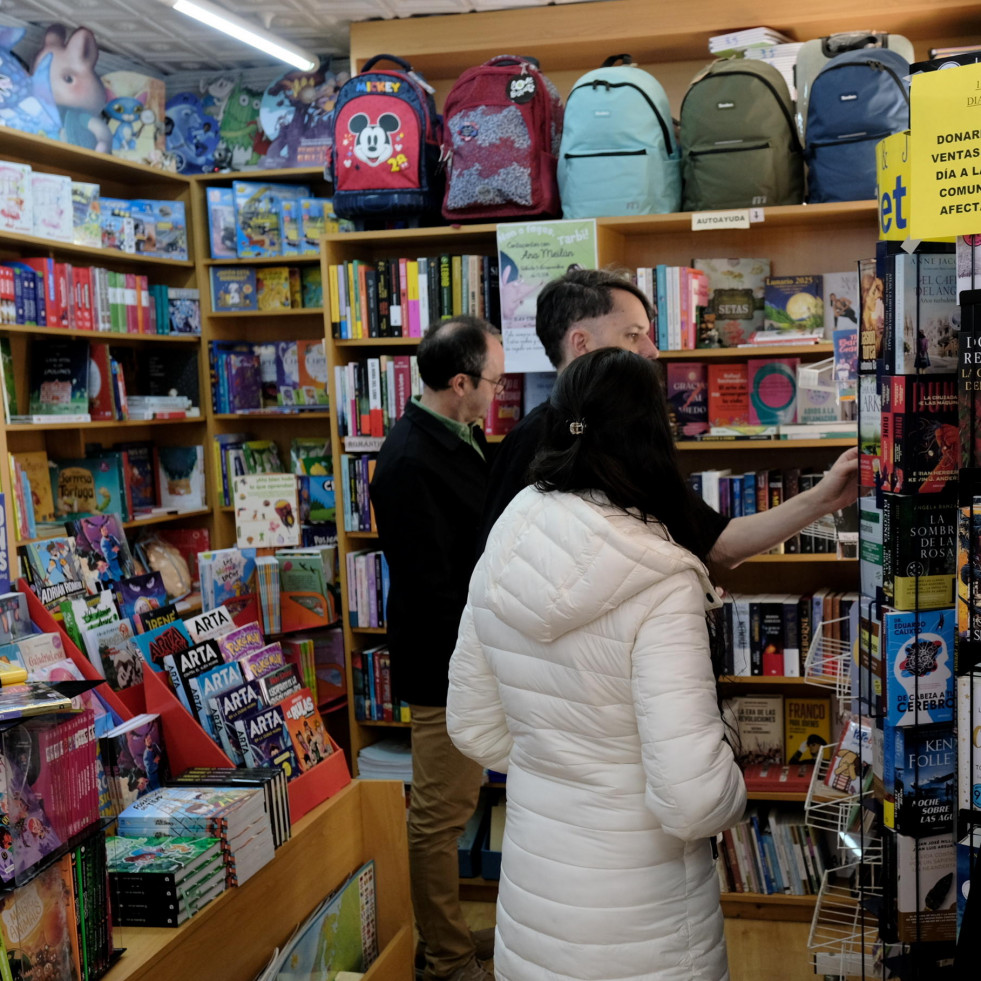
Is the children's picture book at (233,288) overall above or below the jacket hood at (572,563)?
above

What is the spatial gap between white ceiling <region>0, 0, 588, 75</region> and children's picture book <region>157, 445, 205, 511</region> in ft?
5.69

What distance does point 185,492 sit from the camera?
190 inches

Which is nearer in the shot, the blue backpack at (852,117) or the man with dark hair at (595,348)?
the man with dark hair at (595,348)

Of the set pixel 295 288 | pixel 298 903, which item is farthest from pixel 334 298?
pixel 298 903

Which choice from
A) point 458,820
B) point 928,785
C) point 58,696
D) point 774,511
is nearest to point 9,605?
point 58,696

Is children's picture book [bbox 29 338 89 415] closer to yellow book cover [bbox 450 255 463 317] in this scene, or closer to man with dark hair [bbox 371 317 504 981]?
yellow book cover [bbox 450 255 463 317]

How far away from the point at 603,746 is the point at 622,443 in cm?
45

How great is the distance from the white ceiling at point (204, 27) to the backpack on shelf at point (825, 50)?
1018mm

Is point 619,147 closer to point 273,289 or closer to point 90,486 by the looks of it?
point 273,289

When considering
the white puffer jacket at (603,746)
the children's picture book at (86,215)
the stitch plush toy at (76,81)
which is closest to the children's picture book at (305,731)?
the white puffer jacket at (603,746)

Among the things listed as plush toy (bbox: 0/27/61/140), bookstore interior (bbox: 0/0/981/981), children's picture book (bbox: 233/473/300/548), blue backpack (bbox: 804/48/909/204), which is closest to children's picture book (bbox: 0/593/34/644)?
bookstore interior (bbox: 0/0/981/981)

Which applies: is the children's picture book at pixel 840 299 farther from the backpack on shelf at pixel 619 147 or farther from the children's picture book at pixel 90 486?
the children's picture book at pixel 90 486

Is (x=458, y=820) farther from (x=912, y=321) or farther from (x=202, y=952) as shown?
(x=912, y=321)

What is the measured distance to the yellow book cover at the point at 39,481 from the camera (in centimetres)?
394
